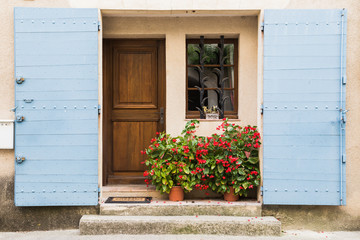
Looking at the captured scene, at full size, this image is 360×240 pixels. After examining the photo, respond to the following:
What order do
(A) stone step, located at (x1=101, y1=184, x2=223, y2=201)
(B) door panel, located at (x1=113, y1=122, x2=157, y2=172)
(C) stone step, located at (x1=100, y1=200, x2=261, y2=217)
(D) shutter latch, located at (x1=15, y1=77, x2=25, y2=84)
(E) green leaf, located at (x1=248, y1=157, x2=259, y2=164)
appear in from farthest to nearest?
(B) door panel, located at (x1=113, y1=122, x2=157, y2=172) → (A) stone step, located at (x1=101, y1=184, x2=223, y2=201) → (E) green leaf, located at (x1=248, y1=157, x2=259, y2=164) → (C) stone step, located at (x1=100, y1=200, x2=261, y2=217) → (D) shutter latch, located at (x1=15, y1=77, x2=25, y2=84)

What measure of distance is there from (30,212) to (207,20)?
3.57 m

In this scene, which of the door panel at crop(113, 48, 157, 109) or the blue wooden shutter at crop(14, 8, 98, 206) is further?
the door panel at crop(113, 48, 157, 109)

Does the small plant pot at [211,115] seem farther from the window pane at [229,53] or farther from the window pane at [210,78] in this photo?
the window pane at [229,53]

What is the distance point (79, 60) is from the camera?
15.2 ft

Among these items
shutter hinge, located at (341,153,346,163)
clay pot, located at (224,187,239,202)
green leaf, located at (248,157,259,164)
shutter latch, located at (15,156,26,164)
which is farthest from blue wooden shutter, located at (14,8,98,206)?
shutter hinge, located at (341,153,346,163)

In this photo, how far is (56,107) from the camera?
15.2 feet

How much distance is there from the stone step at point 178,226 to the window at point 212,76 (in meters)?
1.59

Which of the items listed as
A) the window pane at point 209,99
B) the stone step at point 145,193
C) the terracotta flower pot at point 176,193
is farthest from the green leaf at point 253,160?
the terracotta flower pot at point 176,193

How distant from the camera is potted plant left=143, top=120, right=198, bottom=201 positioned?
187 inches

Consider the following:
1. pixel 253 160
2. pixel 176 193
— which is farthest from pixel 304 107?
pixel 176 193

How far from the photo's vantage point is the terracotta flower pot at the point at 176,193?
487cm

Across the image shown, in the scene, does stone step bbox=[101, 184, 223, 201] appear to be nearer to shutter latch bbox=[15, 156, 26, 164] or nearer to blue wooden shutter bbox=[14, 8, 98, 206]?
blue wooden shutter bbox=[14, 8, 98, 206]

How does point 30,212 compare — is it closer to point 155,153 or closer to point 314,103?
point 155,153

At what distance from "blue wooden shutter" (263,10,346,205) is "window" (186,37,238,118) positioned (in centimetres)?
78
